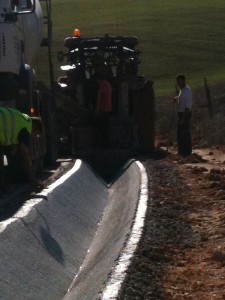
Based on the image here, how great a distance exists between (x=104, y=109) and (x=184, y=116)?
180 cm

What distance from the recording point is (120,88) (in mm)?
22000

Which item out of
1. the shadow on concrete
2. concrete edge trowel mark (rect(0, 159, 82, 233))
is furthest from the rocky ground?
concrete edge trowel mark (rect(0, 159, 82, 233))

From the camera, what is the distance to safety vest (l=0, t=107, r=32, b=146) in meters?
13.1

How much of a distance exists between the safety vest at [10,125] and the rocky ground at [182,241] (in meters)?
2.02

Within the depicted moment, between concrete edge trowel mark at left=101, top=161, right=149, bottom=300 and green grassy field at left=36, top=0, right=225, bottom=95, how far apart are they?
→ 34841 mm

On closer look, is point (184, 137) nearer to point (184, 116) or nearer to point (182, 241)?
point (184, 116)

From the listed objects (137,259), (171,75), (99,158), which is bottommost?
(171,75)

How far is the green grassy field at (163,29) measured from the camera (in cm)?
5503

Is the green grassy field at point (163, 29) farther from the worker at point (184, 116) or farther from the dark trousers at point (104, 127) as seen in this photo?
the dark trousers at point (104, 127)

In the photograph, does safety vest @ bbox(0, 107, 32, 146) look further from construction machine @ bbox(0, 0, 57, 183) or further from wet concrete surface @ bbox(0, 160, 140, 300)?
construction machine @ bbox(0, 0, 57, 183)

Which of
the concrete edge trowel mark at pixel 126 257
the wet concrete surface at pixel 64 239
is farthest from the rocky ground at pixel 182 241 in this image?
the wet concrete surface at pixel 64 239

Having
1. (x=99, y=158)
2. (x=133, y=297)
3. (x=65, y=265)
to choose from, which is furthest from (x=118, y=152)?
(x=133, y=297)

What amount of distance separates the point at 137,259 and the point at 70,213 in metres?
3.99

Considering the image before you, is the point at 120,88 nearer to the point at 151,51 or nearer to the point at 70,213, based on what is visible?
the point at 70,213
